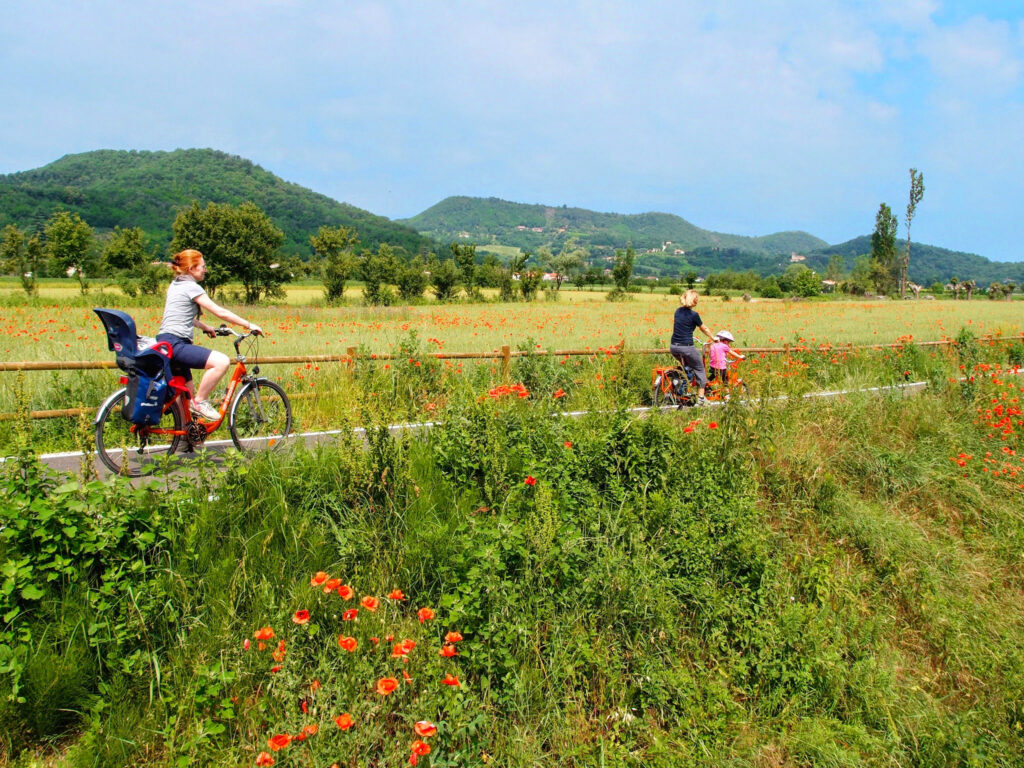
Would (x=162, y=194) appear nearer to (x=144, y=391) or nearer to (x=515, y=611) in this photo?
(x=144, y=391)

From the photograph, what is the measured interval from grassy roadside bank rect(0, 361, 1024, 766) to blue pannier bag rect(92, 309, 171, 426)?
4.57 feet

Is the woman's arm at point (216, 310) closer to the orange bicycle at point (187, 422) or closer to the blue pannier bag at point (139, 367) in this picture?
the orange bicycle at point (187, 422)

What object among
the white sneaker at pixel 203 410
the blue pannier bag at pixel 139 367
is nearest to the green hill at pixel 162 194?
the white sneaker at pixel 203 410

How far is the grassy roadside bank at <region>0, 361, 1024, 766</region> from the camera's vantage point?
3.25m

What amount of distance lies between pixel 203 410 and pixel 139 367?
27.0 inches

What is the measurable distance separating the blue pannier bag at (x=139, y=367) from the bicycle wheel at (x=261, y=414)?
2.75 feet

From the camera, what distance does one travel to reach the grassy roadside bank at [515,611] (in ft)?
10.7

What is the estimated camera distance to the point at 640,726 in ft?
12.4

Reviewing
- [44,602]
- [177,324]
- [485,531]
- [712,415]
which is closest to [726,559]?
[485,531]

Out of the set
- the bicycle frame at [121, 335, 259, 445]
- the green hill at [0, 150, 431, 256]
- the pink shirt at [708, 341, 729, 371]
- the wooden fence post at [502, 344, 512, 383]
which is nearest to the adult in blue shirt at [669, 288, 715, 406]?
the pink shirt at [708, 341, 729, 371]

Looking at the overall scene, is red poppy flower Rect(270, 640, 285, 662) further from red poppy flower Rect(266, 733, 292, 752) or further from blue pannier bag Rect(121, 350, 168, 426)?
blue pannier bag Rect(121, 350, 168, 426)

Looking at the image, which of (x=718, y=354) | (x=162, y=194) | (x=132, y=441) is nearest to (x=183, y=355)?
(x=132, y=441)

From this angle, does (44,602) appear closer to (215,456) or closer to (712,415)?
(215,456)

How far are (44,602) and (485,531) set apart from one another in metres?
2.40
